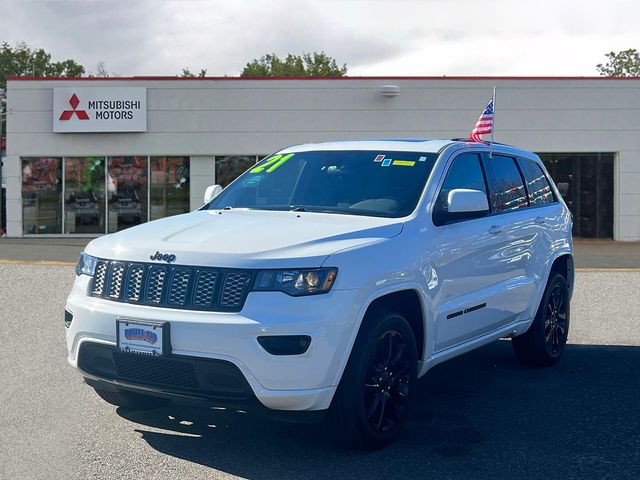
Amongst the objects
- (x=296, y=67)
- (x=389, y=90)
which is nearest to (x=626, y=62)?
(x=296, y=67)

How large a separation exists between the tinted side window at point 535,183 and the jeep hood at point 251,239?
2584 millimetres

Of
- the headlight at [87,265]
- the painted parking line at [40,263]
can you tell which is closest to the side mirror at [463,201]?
the headlight at [87,265]

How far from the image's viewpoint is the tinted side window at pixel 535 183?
7.78 meters

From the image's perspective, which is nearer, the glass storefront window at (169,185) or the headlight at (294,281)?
the headlight at (294,281)

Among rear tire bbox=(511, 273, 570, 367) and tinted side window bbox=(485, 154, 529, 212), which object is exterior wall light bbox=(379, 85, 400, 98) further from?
tinted side window bbox=(485, 154, 529, 212)

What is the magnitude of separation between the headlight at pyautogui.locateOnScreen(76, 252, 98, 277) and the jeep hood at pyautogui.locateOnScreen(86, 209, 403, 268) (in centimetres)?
4

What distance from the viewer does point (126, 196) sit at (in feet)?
85.3

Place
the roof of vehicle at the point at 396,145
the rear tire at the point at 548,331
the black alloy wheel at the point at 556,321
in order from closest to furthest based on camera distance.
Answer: the roof of vehicle at the point at 396,145, the rear tire at the point at 548,331, the black alloy wheel at the point at 556,321

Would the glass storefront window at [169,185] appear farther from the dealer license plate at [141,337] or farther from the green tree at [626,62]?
the green tree at [626,62]

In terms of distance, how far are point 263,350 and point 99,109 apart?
22.1m

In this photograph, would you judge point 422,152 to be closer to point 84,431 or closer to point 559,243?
point 559,243

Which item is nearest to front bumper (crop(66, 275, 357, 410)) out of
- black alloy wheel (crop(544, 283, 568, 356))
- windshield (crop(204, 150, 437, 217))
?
windshield (crop(204, 150, 437, 217))

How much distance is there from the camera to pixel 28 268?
635 inches

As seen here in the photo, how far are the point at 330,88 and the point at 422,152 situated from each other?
19.5m
